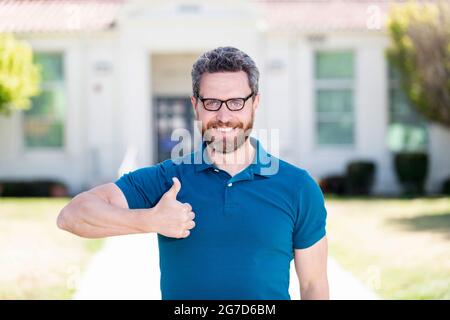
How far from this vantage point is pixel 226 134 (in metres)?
2.55

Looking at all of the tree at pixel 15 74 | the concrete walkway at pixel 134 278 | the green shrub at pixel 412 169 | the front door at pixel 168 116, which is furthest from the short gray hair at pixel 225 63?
the front door at pixel 168 116

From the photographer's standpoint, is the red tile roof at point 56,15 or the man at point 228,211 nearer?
the man at point 228,211

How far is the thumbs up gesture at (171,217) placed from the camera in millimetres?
2342

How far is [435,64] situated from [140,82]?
6216 mm

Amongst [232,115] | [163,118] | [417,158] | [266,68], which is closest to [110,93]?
[163,118]

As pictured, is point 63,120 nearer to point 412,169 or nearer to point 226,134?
point 412,169

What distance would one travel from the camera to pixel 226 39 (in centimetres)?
1617

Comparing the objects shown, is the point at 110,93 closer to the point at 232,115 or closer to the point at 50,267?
the point at 50,267

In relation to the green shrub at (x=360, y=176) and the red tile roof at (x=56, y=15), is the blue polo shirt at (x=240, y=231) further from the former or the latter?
the red tile roof at (x=56, y=15)

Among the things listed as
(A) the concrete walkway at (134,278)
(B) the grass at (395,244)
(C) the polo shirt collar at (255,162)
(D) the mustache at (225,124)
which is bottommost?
(B) the grass at (395,244)

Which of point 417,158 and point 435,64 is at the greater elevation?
point 435,64

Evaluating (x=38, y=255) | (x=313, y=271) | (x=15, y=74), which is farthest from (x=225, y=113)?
→ (x=15, y=74)

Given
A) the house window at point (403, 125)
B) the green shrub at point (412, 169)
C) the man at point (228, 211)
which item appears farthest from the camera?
the house window at point (403, 125)

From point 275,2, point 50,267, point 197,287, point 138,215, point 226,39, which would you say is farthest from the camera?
point 275,2
